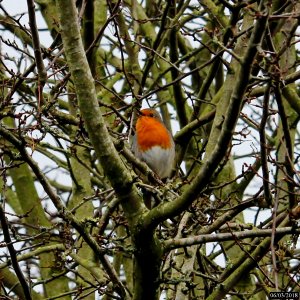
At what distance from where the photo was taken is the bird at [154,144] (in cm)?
739

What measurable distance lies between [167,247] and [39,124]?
114 centimetres

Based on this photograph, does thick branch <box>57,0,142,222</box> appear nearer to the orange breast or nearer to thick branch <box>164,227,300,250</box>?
thick branch <box>164,227,300,250</box>

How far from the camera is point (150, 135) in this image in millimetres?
7559

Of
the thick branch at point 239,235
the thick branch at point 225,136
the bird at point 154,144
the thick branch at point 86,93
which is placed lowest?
the thick branch at point 239,235

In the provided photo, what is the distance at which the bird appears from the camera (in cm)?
739

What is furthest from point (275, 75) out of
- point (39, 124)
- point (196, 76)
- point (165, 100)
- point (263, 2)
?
point (196, 76)

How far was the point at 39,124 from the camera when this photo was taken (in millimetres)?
4598

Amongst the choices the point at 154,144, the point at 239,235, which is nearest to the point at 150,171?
the point at 239,235

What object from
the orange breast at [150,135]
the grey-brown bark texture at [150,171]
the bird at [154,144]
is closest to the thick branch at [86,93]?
the grey-brown bark texture at [150,171]

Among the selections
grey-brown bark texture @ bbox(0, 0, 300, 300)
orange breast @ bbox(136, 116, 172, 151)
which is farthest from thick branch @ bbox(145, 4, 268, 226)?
orange breast @ bbox(136, 116, 172, 151)

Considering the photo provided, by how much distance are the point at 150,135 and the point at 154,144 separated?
117mm

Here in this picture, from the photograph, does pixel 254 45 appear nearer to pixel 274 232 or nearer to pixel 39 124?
pixel 274 232

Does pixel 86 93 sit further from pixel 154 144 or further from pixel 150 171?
pixel 154 144

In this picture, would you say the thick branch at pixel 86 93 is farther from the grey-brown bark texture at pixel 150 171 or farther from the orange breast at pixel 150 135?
the orange breast at pixel 150 135
